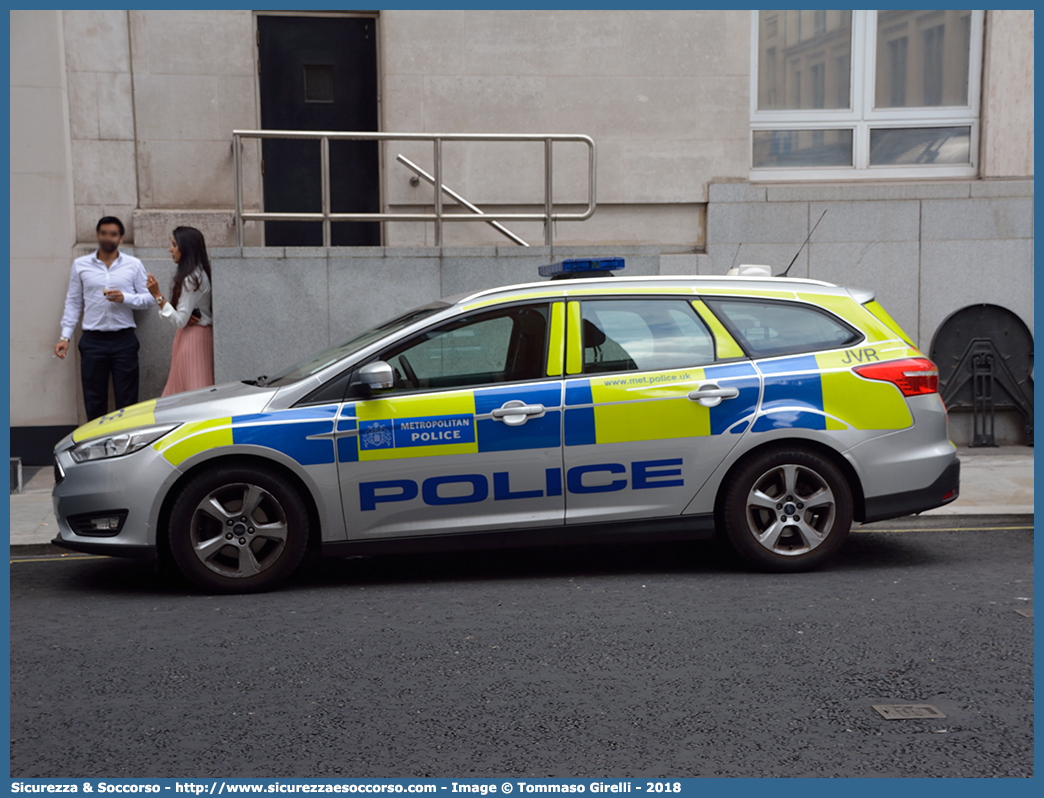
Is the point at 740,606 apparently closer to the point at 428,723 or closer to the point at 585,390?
the point at 585,390

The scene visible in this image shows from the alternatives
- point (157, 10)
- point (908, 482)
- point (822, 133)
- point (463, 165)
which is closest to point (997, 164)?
point (822, 133)

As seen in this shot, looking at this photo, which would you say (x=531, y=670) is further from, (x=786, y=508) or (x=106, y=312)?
(x=106, y=312)

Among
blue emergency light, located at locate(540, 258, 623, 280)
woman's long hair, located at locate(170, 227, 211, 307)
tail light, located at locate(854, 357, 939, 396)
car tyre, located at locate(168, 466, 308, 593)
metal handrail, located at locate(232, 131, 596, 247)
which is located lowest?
car tyre, located at locate(168, 466, 308, 593)

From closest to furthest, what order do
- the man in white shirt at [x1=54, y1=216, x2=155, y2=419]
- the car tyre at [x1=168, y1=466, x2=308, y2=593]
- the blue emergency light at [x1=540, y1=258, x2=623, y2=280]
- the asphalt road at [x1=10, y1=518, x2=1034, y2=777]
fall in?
1. the asphalt road at [x1=10, y1=518, x2=1034, y2=777]
2. the car tyre at [x1=168, y1=466, x2=308, y2=593]
3. the blue emergency light at [x1=540, y1=258, x2=623, y2=280]
4. the man in white shirt at [x1=54, y1=216, x2=155, y2=419]

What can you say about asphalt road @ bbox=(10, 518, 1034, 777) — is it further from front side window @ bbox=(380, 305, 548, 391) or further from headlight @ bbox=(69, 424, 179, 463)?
front side window @ bbox=(380, 305, 548, 391)

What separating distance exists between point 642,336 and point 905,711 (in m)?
2.74

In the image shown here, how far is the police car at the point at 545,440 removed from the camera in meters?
5.66

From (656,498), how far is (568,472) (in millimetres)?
528

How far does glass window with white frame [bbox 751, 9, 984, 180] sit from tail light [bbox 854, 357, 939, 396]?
235 inches

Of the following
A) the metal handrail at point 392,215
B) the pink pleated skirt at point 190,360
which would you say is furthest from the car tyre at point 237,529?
the metal handrail at point 392,215

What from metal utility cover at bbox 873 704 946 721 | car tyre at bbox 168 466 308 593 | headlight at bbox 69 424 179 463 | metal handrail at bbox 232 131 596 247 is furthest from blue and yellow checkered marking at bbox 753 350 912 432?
metal handrail at bbox 232 131 596 247

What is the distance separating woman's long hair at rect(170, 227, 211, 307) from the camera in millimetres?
9555

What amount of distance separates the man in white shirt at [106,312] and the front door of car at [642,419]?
5.36 metres

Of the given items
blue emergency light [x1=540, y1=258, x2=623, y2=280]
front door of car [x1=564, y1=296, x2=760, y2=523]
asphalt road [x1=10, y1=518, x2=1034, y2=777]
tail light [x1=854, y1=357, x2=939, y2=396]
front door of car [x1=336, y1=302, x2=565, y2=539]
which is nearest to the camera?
asphalt road [x1=10, y1=518, x2=1034, y2=777]
